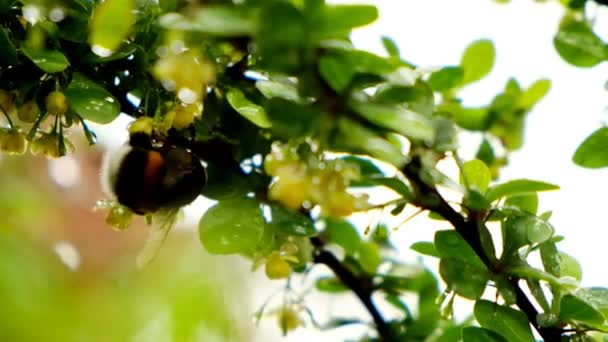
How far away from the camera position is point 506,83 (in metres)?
0.98

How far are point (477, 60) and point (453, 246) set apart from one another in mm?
378

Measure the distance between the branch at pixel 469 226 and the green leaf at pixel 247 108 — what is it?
10 cm

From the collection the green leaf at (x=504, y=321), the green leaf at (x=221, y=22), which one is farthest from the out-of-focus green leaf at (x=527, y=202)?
the green leaf at (x=221, y=22)

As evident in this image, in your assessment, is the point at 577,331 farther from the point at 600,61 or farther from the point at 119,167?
the point at 119,167

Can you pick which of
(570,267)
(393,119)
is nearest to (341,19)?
(393,119)

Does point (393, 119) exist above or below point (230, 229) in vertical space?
above

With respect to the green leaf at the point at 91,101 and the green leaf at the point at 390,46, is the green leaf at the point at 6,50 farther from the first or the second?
the green leaf at the point at 390,46

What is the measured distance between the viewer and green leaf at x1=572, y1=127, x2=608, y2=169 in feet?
2.21

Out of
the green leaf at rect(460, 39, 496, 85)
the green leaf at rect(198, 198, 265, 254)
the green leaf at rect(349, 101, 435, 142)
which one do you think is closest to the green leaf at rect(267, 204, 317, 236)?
the green leaf at rect(198, 198, 265, 254)

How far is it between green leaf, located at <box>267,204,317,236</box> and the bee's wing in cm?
8

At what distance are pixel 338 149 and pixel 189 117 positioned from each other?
165 mm

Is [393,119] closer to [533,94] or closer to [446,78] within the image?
[446,78]

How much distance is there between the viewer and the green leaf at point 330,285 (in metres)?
0.95

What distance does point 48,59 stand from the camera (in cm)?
58
